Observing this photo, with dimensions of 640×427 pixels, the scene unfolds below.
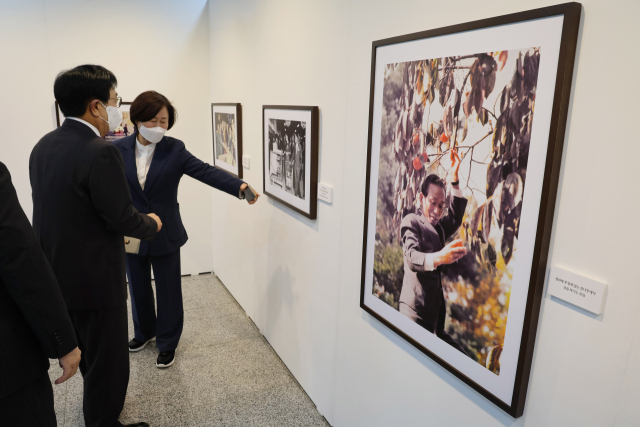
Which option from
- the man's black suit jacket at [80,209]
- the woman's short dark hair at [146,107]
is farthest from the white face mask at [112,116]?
the woman's short dark hair at [146,107]

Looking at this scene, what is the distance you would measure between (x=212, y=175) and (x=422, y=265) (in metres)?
1.55

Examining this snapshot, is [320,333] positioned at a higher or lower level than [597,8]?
lower

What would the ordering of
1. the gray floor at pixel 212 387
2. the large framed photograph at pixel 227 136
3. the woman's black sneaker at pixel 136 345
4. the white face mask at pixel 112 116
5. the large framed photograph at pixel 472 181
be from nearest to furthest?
the large framed photograph at pixel 472 181, the white face mask at pixel 112 116, the gray floor at pixel 212 387, the woman's black sneaker at pixel 136 345, the large framed photograph at pixel 227 136

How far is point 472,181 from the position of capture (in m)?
1.25

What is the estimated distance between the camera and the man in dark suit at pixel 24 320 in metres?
1.12

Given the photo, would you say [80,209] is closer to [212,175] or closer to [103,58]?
[212,175]

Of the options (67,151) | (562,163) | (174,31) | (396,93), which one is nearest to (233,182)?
(67,151)

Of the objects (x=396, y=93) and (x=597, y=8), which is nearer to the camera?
(x=597, y=8)

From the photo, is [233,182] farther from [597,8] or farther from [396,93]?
[597,8]

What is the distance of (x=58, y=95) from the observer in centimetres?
179

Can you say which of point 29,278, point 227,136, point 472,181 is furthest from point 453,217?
point 227,136

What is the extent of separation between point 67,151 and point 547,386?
183cm

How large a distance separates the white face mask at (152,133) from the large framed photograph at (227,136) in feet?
2.73

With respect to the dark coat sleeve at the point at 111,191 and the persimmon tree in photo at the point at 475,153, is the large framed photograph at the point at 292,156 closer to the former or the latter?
the persimmon tree in photo at the point at 475,153
